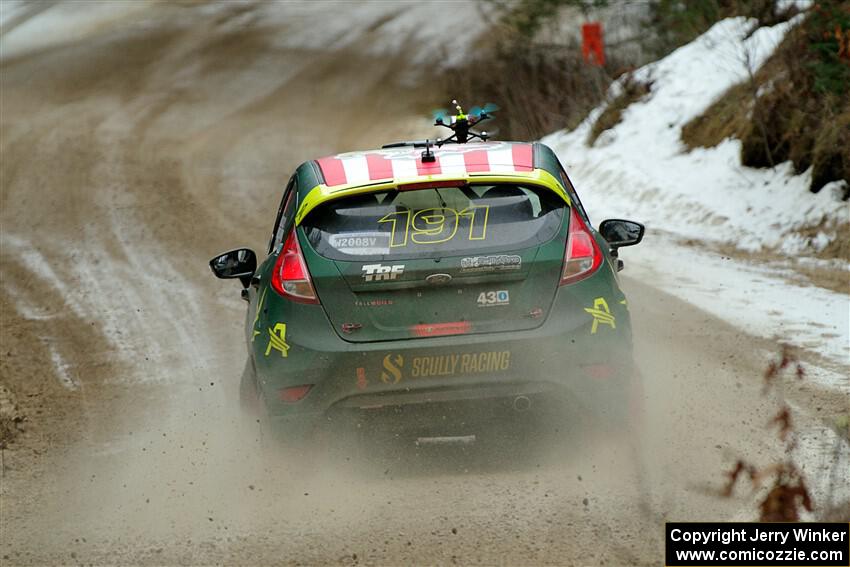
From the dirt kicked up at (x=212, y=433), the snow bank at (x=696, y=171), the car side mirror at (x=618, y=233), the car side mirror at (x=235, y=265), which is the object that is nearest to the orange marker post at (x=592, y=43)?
the snow bank at (x=696, y=171)

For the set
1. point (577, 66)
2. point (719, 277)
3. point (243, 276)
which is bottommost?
point (577, 66)

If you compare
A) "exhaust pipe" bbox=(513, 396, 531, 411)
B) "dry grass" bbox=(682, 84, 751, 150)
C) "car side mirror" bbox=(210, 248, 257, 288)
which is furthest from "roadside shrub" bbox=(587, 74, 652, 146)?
"exhaust pipe" bbox=(513, 396, 531, 411)

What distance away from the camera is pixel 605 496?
20.1ft

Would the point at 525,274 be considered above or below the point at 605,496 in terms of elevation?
above

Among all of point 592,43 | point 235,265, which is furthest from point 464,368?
point 592,43

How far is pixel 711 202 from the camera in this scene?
1501 centimetres

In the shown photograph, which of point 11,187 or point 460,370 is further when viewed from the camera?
point 11,187

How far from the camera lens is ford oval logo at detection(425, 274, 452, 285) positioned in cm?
634

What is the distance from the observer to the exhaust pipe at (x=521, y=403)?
637 centimetres

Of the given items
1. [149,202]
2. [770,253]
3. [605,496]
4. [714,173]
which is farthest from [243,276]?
[149,202]

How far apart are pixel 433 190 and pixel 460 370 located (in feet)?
3.14

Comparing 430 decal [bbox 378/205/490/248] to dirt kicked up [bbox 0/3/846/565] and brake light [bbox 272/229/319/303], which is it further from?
dirt kicked up [bbox 0/3/846/565]

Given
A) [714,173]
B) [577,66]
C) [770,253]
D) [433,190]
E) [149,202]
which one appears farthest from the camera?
[577,66]

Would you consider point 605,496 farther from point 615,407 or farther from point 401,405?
point 401,405
